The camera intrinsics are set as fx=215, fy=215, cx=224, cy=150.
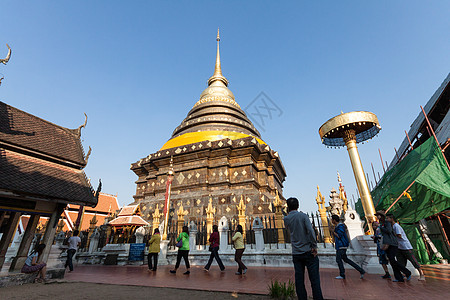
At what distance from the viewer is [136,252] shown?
34.1 ft

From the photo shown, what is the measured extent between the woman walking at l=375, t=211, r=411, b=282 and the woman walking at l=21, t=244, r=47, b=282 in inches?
351

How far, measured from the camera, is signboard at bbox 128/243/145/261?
1034 centimetres

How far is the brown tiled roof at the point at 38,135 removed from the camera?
7.42m

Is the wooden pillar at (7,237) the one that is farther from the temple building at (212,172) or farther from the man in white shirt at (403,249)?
the man in white shirt at (403,249)

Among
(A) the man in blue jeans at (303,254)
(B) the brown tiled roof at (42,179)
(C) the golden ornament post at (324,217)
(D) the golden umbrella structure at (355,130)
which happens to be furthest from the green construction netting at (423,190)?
(B) the brown tiled roof at (42,179)

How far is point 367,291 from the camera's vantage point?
412 centimetres

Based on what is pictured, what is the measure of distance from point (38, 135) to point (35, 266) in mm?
4873

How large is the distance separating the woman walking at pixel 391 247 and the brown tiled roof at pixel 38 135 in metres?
10.2

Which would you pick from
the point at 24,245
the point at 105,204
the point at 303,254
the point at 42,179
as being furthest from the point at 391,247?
the point at 105,204

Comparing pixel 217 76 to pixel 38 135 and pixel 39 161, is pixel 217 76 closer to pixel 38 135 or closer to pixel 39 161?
pixel 38 135

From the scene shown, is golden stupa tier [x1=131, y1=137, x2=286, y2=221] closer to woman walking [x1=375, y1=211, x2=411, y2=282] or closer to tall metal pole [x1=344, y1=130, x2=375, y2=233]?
tall metal pole [x1=344, y1=130, x2=375, y2=233]

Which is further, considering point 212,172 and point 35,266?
point 212,172

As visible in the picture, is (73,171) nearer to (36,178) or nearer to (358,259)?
(36,178)

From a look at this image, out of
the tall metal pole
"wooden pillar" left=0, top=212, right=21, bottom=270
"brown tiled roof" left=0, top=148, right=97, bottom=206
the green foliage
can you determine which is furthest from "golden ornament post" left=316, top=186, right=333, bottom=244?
"wooden pillar" left=0, top=212, right=21, bottom=270
